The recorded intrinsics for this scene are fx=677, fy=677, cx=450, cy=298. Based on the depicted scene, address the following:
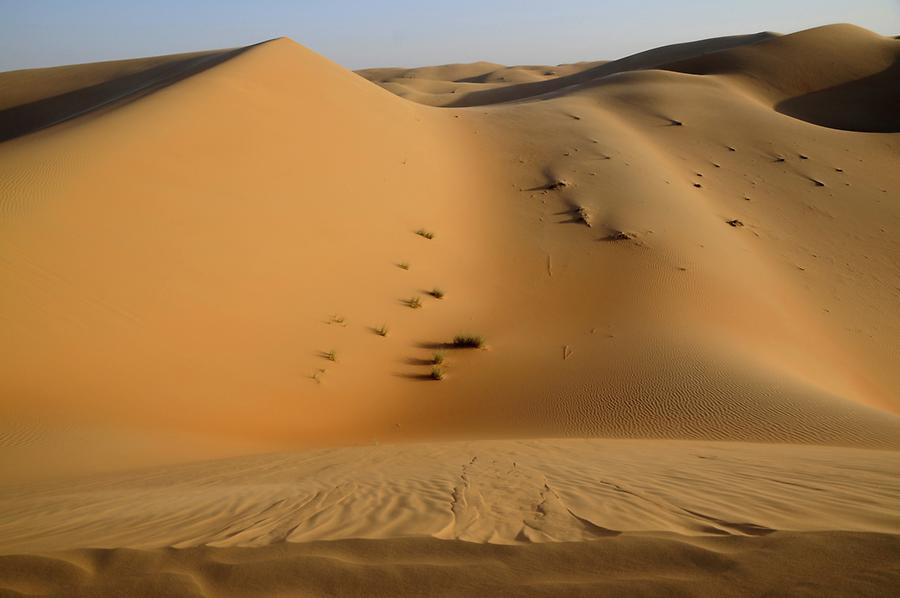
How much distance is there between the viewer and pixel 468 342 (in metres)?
10.2

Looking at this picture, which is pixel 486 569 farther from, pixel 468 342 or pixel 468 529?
pixel 468 342

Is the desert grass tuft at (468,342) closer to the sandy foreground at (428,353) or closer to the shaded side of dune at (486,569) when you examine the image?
the sandy foreground at (428,353)

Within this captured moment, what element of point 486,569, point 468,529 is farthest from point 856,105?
point 486,569

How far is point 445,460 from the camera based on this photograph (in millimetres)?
5730

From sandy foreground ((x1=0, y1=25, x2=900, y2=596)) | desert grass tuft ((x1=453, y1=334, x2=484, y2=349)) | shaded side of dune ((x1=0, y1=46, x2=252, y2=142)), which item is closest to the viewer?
sandy foreground ((x1=0, y1=25, x2=900, y2=596))

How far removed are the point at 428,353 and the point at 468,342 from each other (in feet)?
2.06

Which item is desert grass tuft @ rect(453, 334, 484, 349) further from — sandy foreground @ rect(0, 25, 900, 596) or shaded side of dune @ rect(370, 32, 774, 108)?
shaded side of dune @ rect(370, 32, 774, 108)

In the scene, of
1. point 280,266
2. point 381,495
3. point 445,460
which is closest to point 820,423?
point 445,460

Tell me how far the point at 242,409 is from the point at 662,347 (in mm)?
5862

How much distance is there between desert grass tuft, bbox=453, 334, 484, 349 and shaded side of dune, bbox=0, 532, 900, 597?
23.2 feet

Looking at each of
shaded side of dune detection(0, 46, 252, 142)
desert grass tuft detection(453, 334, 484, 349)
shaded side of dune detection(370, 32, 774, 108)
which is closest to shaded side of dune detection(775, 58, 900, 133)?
shaded side of dune detection(370, 32, 774, 108)

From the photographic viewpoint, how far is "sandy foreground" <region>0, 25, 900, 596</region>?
3.01 meters

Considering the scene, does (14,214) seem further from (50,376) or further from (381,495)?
(381,495)

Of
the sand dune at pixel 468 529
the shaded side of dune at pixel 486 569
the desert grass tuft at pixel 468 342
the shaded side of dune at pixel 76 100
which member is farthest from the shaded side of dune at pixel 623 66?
the shaded side of dune at pixel 486 569
